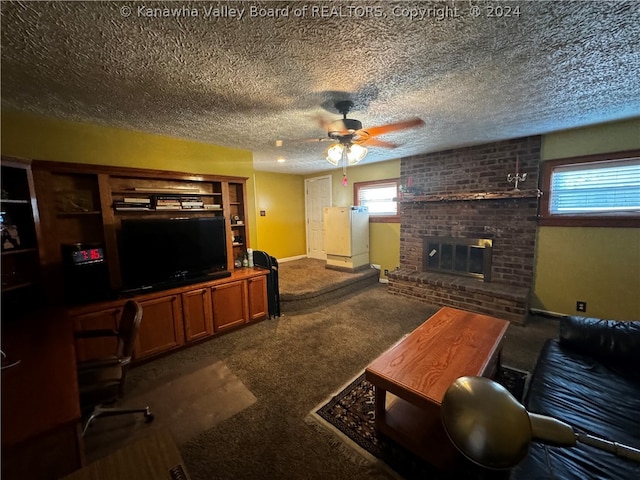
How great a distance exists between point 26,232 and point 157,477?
7.94 feet

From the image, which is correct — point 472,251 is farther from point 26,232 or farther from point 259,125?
point 26,232

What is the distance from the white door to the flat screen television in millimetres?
3368

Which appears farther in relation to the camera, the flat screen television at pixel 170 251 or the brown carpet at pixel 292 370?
the flat screen television at pixel 170 251

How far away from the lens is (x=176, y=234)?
2.92m

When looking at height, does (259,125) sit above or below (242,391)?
above

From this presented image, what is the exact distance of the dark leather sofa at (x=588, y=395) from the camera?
1161 mm

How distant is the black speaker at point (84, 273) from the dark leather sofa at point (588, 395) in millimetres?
3218

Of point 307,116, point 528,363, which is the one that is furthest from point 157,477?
point 528,363

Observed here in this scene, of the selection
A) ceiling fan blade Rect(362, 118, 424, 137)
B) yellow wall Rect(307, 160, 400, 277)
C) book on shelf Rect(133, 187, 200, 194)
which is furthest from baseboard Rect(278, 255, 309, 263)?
ceiling fan blade Rect(362, 118, 424, 137)

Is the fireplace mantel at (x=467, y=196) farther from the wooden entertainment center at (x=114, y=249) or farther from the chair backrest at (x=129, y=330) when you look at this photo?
the chair backrest at (x=129, y=330)

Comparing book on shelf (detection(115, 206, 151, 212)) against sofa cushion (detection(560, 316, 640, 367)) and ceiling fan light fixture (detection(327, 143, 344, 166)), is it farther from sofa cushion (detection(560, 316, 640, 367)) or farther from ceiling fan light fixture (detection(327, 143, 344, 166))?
sofa cushion (detection(560, 316, 640, 367))

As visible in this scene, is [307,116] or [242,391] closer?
[242,391]

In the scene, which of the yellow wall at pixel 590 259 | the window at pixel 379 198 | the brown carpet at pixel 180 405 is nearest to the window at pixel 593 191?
the yellow wall at pixel 590 259

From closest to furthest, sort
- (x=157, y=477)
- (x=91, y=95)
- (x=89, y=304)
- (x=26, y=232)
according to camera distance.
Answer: (x=157, y=477) < (x=91, y=95) < (x=26, y=232) < (x=89, y=304)
